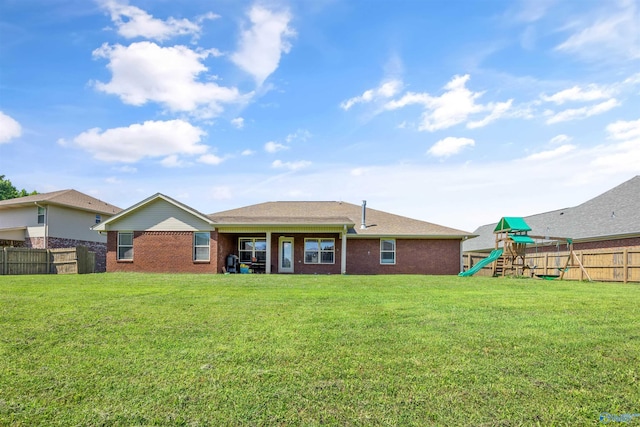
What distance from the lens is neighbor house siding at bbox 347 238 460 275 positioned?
2238cm

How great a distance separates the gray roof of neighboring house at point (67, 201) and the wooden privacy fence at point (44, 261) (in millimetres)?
6809

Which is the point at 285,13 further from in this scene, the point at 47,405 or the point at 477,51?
the point at 47,405

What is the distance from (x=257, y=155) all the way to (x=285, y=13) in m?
7.58

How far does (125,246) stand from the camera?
21.4 m

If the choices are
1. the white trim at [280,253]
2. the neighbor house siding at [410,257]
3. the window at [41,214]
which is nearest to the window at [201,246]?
the white trim at [280,253]

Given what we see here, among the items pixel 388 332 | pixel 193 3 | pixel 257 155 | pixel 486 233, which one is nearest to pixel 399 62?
pixel 193 3

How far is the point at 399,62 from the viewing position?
13117mm

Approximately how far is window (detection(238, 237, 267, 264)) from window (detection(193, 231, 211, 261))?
2557mm

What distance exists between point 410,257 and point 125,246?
15.4 meters

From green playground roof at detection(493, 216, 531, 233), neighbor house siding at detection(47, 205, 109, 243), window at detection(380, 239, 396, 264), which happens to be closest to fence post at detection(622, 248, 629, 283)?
green playground roof at detection(493, 216, 531, 233)

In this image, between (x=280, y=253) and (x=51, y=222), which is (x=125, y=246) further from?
(x=51, y=222)

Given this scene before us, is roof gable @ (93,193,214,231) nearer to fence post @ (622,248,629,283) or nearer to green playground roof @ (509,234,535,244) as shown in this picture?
green playground roof @ (509,234,535,244)

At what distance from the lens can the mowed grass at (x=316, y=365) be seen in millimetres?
3746

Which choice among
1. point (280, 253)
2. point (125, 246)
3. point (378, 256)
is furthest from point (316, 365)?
point (125, 246)
